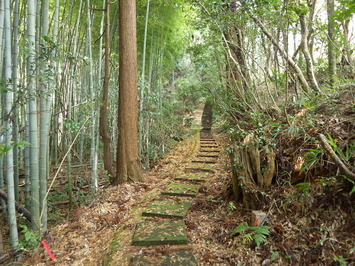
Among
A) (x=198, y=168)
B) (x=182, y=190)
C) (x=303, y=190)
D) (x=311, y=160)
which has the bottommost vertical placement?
(x=182, y=190)

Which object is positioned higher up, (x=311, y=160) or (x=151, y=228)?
(x=311, y=160)

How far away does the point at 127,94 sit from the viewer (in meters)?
3.81

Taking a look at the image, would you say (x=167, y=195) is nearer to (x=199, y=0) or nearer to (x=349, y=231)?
(x=349, y=231)

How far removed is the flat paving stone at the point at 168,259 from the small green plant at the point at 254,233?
1.43 ft

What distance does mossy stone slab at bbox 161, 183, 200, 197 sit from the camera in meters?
3.15

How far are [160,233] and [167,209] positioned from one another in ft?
1.78

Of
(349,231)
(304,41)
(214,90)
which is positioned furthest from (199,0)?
(349,231)

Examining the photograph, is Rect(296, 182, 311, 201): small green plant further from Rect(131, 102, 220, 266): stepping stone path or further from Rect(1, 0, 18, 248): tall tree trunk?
Rect(1, 0, 18, 248): tall tree trunk

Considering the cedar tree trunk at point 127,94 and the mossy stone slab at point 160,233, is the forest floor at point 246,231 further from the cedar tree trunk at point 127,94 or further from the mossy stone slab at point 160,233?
the cedar tree trunk at point 127,94

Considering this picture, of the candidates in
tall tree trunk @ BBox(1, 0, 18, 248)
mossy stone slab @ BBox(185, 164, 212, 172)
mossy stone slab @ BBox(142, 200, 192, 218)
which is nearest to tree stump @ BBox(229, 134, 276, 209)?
mossy stone slab @ BBox(142, 200, 192, 218)

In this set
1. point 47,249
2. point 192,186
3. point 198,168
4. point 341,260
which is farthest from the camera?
point 198,168

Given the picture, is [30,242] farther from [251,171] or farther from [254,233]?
[251,171]

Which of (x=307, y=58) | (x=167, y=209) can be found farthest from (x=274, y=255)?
(x=307, y=58)

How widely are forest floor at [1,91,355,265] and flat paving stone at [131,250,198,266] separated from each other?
1.8 inches
